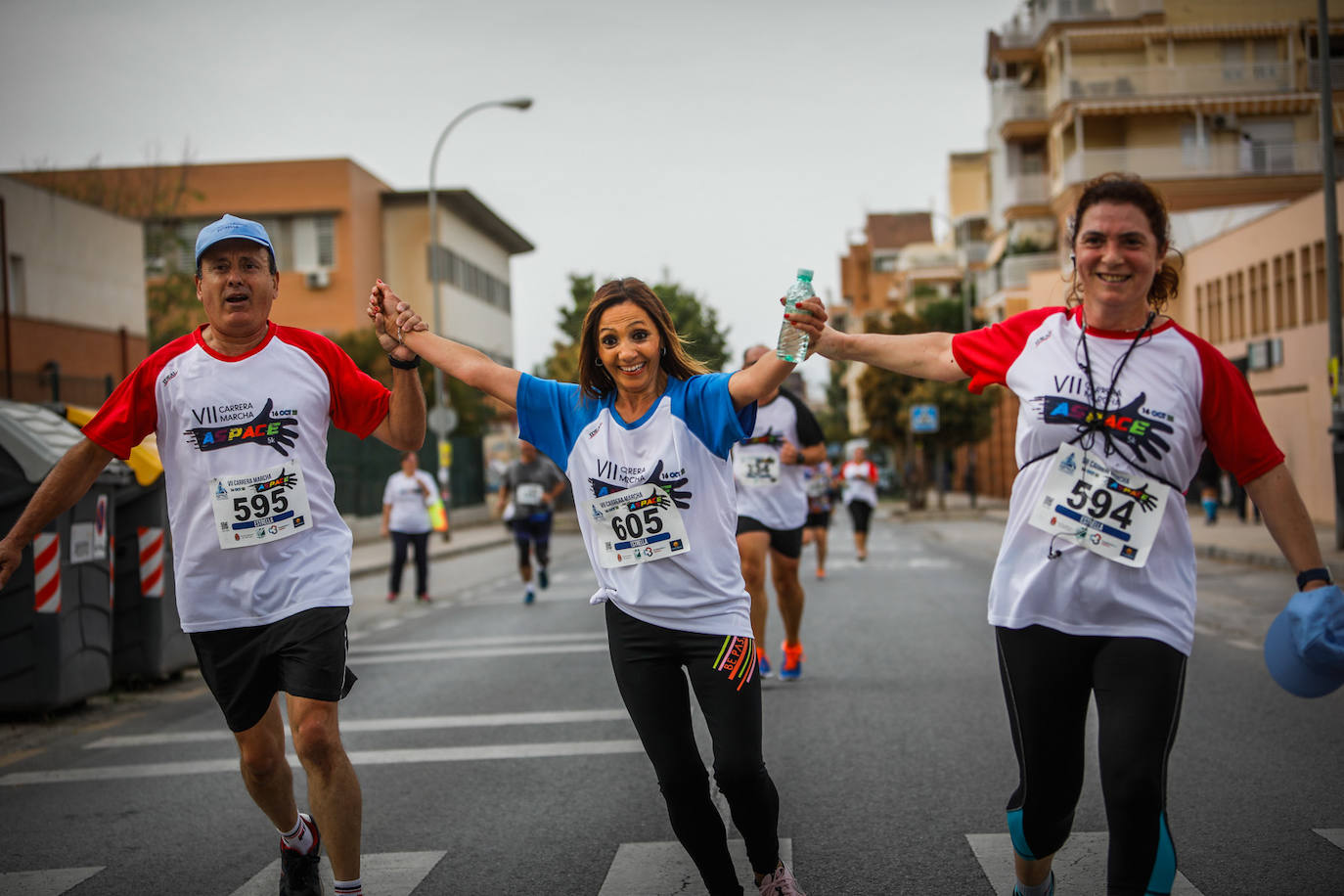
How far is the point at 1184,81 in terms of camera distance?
4338 cm

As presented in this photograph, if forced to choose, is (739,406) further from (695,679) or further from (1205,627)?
(1205,627)

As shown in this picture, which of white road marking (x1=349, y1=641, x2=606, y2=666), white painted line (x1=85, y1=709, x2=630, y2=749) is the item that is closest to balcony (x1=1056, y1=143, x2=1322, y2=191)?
white road marking (x1=349, y1=641, x2=606, y2=666)

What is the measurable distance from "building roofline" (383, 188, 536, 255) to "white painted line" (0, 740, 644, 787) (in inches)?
1741

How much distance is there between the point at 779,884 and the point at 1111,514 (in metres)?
1.48

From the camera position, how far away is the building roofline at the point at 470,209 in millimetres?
50500

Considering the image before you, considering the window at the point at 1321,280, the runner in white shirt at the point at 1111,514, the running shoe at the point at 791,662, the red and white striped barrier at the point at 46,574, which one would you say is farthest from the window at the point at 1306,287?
the runner in white shirt at the point at 1111,514

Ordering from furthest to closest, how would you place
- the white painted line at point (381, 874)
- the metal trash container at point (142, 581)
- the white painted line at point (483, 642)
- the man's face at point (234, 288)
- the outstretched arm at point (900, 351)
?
the white painted line at point (483, 642), the metal trash container at point (142, 581), the white painted line at point (381, 874), the man's face at point (234, 288), the outstretched arm at point (900, 351)

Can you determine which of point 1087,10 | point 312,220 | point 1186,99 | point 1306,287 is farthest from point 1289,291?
point 312,220

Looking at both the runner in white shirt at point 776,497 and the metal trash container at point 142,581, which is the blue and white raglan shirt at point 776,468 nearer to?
the runner in white shirt at point 776,497

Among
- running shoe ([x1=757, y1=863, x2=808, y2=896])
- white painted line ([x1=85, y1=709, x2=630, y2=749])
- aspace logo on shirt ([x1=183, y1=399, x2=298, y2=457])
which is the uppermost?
aspace logo on shirt ([x1=183, y1=399, x2=298, y2=457])

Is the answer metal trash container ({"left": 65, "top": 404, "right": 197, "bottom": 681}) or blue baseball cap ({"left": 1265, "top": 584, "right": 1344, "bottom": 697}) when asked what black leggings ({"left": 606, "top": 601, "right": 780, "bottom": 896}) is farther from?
metal trash container ({"left": 65, "top": 404, "right": 197, "bottom": 681})

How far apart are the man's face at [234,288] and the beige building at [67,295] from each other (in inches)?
720

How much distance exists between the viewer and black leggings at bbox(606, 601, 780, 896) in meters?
3.92

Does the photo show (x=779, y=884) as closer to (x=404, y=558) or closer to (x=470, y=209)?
(x=404, y=558)
